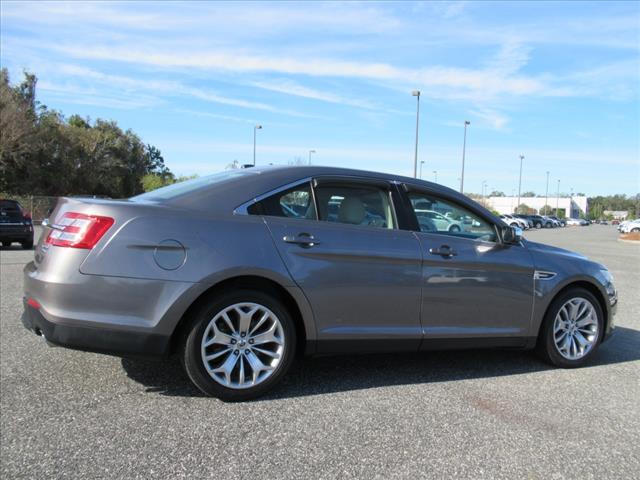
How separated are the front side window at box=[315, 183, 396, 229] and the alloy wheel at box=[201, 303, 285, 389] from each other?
0.86 metres

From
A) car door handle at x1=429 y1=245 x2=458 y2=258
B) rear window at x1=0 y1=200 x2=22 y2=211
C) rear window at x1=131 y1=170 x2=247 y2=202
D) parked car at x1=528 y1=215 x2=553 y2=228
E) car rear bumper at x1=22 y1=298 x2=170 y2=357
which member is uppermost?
rear window at x1=131 y1=170 x2=247 y2=202

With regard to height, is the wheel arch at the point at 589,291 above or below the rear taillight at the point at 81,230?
below

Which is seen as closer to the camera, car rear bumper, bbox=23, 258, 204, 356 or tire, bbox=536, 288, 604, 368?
car rear bumper, bbox=23, 258, 204, 356

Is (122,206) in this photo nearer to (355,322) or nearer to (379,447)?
(355,322)

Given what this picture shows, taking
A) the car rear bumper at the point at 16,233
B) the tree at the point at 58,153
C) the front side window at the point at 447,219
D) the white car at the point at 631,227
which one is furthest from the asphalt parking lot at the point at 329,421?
the white car at the point at 631,227

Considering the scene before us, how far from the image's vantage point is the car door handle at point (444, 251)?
170 inches

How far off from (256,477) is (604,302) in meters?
3.73

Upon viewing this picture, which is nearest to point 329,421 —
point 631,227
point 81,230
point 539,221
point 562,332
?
point 81,230

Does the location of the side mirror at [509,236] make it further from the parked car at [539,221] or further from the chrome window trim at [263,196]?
the parked car at [539,221]

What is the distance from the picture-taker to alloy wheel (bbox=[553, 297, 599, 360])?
4.92 m

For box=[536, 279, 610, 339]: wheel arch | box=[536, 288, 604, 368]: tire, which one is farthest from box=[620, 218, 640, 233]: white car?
box=[536, 288, 604, 368]: tire

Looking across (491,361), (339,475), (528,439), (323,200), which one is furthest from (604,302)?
(339,475)

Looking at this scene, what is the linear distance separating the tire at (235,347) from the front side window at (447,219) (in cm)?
139

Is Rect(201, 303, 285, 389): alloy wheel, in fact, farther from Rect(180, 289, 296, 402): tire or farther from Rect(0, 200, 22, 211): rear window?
Rect(0, 200, 22, 211): rear window
